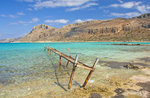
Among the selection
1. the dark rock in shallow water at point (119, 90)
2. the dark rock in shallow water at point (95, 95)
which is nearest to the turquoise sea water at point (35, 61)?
the dark rock in shallow water at point (95, 95)

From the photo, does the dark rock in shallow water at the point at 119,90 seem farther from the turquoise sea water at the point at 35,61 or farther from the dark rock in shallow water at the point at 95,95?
the turquoise sea water at the point at 35,61

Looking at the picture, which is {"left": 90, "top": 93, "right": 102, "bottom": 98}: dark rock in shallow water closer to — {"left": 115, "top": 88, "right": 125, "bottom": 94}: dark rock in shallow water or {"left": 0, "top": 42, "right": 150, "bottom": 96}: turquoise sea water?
{"left": 115, "top": 88, "right": 125, "bottom": 94}: dark rock in shallow water

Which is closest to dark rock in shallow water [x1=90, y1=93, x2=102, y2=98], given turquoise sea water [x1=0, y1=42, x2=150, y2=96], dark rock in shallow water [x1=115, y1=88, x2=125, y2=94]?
dark rock in shallow water [x1=115, y1=88, x2=125, y2=94]

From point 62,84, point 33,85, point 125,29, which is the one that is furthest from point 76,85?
point 125,29

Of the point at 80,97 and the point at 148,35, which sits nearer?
the point at 80,97

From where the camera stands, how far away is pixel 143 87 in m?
7.83

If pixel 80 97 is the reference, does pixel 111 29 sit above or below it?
above

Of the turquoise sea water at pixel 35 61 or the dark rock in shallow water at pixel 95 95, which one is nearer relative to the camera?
the dark rock in shallow water at pixel 95 95

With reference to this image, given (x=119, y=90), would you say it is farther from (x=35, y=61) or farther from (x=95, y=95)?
(x=35, y=61)

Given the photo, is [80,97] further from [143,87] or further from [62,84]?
[143,87]

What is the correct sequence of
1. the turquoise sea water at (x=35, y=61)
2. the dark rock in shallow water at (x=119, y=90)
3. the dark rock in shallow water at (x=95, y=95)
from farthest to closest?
1. the turquoise sea water at (x=35, y=61)
2. the dark rock in shallow water at (x=119, y=90)
3. the dark rock in shallow water at (x=95, y=95)

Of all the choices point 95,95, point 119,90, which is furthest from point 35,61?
point 119,90

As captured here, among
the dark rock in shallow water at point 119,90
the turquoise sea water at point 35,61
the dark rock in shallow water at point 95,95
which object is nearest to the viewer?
the dark rock in shallow water at point 95,95

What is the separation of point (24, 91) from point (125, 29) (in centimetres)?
14793
